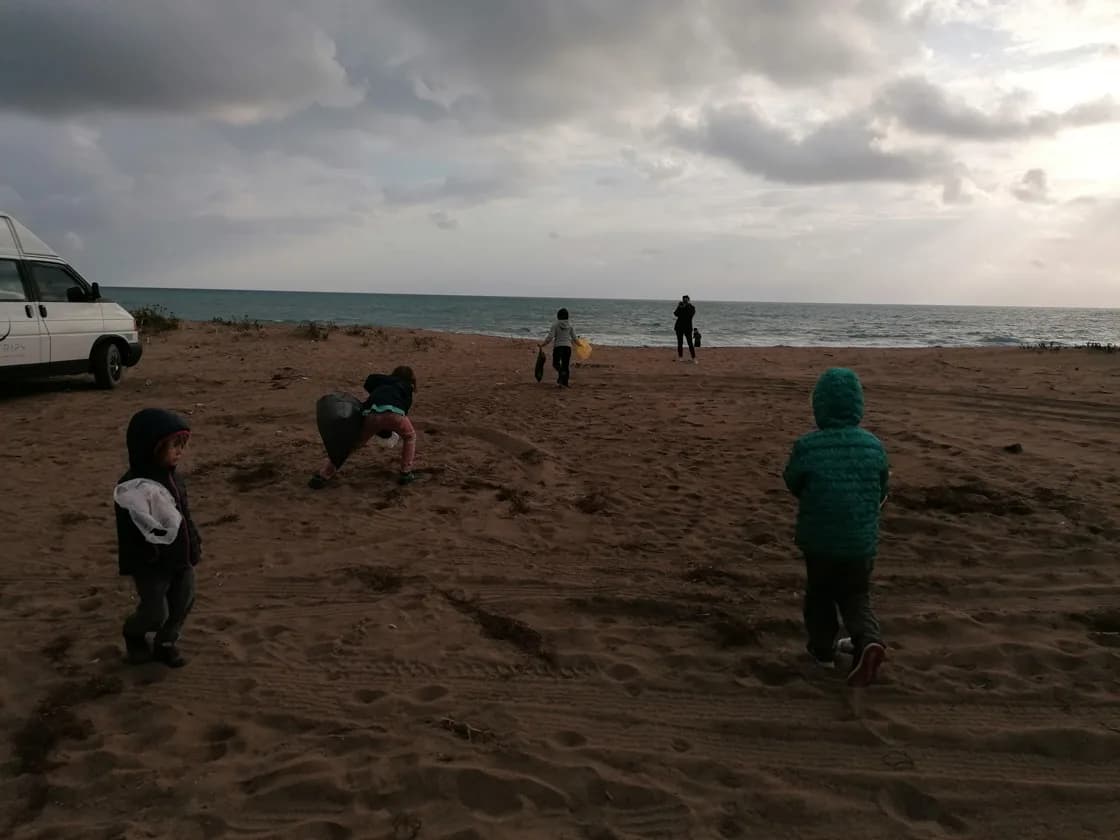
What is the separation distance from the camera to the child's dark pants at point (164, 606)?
11.7 ft

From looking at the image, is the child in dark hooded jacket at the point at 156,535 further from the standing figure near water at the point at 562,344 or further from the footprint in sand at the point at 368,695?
the standing figure near water at the point at 562,344

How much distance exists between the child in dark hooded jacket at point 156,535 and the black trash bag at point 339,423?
3.09 m

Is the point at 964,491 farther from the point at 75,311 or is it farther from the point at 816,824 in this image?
the point at 75,311

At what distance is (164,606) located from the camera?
3.61m

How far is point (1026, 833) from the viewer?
265 centimetres

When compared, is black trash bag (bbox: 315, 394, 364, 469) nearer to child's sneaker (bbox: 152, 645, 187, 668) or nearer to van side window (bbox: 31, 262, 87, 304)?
child's sneaker (bbox: 152, 645, 187, 668)

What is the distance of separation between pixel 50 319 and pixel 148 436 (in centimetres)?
952

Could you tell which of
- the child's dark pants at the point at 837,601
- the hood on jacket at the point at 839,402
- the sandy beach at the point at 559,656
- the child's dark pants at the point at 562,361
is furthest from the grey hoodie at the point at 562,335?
the child's dark pants at the point at 837,601

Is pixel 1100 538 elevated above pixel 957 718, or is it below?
above

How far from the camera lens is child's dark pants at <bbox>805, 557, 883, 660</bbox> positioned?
3.58 metres

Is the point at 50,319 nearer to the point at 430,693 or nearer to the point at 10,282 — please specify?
the point at 10,282

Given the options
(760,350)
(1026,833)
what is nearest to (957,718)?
(1026,833)

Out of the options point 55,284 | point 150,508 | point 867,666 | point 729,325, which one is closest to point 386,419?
point 150,508

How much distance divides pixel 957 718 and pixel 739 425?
6.41 meters
